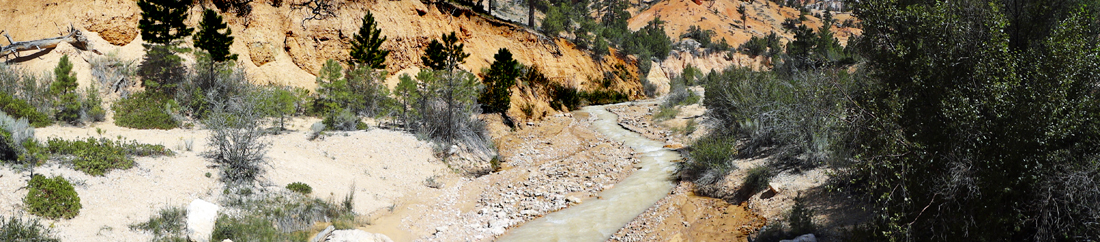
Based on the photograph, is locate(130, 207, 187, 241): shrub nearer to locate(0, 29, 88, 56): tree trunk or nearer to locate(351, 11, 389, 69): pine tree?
locate(0, 29, 88, 56): tree trunk

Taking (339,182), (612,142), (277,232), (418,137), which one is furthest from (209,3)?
(612,142)

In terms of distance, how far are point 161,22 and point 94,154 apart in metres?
9.93

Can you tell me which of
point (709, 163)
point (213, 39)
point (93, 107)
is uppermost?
point (213, 39)

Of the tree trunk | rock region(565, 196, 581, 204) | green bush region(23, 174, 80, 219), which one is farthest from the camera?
the tree trunk

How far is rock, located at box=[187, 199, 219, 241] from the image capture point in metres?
7.89

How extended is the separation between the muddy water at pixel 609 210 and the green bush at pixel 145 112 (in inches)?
403

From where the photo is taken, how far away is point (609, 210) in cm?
1199

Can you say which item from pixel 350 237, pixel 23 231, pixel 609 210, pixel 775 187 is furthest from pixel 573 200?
pixel 23 231

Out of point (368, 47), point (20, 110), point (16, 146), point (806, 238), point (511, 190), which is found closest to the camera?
point (806, 238)

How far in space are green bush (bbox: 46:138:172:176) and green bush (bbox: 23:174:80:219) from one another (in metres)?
1.16

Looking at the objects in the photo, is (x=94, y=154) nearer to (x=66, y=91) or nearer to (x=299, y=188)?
(x=299, y=188)

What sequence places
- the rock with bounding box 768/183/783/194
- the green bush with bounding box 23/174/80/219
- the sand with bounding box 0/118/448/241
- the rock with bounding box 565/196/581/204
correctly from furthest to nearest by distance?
1. the rock with bounding box 565/196/581/204
2. the rock with bounding box 768/183/783/194
3. the sand with bounding box 0/118/448/241
4. the green bush with bounding box 23/174/80/219

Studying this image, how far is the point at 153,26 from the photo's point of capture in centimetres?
1672

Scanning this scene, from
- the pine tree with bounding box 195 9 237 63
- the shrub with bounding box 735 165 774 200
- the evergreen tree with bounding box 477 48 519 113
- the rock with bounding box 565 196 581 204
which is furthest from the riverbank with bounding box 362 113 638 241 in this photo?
the pine tree with bounding box 195 9 237 63
